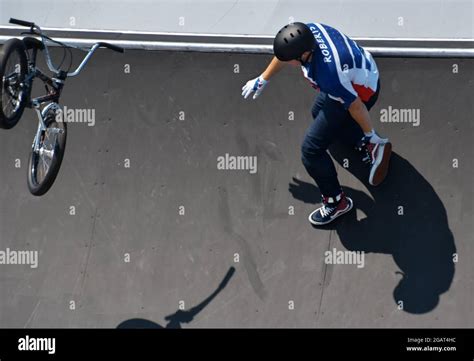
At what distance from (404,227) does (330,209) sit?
81cm

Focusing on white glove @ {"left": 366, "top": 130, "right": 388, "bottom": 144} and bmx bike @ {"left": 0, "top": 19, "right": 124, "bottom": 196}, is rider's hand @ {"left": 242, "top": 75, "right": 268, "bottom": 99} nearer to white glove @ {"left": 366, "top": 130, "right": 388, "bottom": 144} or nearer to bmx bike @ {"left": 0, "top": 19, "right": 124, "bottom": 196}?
white glove @ {"left": 366, "top": 130, "right": 388, "bottom": 144}

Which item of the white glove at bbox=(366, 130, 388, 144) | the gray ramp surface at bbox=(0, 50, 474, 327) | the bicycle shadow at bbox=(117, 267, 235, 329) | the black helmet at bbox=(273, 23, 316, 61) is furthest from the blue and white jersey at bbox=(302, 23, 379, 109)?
the bicycle shadow at bbox=(117, 267, 235, 329)

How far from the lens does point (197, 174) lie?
24.3ft

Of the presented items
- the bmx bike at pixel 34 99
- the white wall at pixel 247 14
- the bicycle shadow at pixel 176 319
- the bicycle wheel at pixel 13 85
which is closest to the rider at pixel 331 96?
the white wall at pixel 247 14

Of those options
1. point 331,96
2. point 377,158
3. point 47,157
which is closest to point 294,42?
point 331,96

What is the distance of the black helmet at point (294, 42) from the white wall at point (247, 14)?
950 mm

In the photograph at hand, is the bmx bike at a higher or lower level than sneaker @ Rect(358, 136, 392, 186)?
higher

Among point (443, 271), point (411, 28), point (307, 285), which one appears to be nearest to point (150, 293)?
point (307, 285)

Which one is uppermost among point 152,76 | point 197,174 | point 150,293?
point 152,76

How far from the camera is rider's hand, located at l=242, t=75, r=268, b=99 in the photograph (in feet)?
22.9

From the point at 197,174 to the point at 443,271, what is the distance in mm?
2684

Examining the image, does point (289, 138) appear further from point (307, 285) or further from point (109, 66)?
point (109, 66)

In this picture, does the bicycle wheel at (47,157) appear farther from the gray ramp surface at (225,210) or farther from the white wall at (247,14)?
the white wall at (247,14)

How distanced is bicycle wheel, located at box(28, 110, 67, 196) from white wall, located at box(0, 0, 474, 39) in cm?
131
